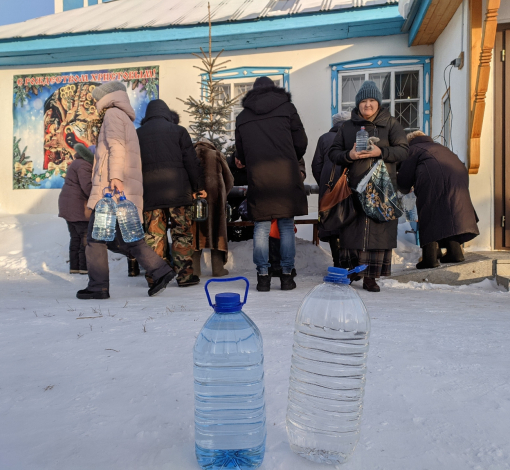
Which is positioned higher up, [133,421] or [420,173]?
[420,173]

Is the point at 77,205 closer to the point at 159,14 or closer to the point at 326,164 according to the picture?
the point at 326,164

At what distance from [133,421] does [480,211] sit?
630 centimetres

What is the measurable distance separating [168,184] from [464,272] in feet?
11.4

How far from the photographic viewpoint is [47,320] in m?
3.38

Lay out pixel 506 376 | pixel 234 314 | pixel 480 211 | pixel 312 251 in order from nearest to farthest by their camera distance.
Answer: pixel 234 314 < pixel 506 376 < pixel 480 211 < pixel 312 251

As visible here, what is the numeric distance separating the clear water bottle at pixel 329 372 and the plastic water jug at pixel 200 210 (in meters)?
3.79

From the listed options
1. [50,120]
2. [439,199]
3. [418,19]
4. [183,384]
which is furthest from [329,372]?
[50,120]

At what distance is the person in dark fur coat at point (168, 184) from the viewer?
17.0 ft

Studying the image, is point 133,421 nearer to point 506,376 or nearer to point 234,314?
point 234,314

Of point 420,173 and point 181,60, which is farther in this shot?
point 181,60

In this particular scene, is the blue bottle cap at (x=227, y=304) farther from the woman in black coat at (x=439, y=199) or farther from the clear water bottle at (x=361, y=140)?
the woman in black coat at (x=439, y=199)

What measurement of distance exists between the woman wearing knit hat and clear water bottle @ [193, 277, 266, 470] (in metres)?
3.08

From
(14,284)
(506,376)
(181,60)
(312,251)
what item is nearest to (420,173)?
(312,251)

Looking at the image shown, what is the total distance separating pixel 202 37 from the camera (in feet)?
32.9
